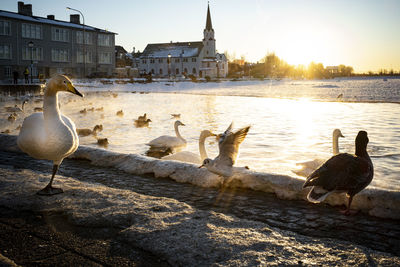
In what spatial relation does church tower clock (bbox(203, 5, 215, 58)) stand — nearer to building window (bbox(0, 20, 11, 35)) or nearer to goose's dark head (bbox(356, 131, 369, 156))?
building window (bbox(0, 20, 11, 35))

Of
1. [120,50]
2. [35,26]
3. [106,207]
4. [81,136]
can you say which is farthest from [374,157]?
[120,50]

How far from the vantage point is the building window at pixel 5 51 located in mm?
52625

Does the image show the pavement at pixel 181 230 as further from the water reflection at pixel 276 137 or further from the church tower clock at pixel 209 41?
the church tower clock at pixel 209 41

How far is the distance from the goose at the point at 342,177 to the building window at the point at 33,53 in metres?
57.3

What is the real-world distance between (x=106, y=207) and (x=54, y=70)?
2415 inches

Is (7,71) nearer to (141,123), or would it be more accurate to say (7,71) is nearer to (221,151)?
(141,123)

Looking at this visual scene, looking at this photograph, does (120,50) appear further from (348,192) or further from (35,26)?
(348,192)

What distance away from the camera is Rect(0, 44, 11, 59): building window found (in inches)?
2072

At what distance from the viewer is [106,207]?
4273mm

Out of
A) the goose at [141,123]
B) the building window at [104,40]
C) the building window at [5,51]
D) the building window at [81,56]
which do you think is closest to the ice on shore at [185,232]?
the goose at [141,123]

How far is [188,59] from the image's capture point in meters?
118

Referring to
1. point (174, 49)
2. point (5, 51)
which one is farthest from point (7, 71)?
point (174, 49)

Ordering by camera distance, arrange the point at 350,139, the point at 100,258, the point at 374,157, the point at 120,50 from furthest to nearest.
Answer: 1. the point at 120,50
2. the point at 350,139
3. the point at 374,157
4. the point at 100,258

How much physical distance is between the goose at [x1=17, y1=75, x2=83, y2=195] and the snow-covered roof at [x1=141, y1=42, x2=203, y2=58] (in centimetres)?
11327
